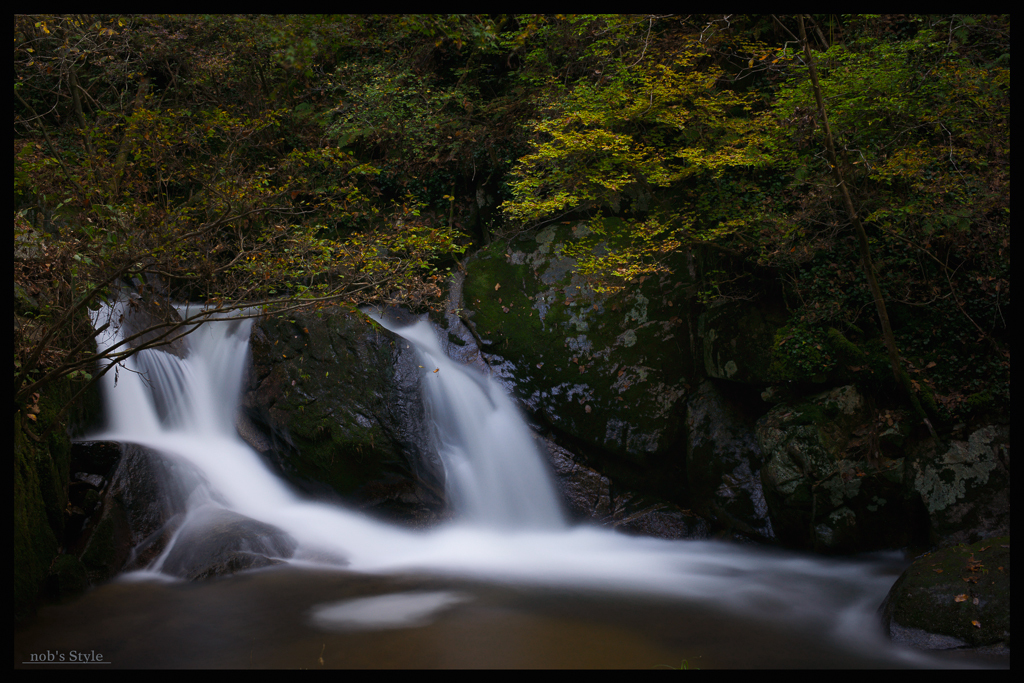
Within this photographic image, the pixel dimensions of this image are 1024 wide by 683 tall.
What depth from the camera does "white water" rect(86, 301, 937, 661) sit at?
18.1ft

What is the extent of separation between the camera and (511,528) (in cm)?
746

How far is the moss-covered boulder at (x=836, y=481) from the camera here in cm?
611

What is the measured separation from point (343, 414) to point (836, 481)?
18.8ft

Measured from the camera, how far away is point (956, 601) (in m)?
4.23

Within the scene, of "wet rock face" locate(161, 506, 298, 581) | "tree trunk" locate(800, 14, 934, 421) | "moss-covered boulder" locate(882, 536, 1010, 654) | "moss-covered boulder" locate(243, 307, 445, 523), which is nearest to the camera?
"moss-covered boulder" locate(882, 536, 1010, 654)

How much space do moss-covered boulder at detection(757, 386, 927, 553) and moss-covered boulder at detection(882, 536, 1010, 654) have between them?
1.50 metres

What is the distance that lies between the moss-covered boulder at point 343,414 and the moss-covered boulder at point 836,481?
4108mm

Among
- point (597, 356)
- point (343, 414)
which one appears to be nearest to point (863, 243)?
point (597, 356)

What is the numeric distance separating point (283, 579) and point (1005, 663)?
5.76 meters

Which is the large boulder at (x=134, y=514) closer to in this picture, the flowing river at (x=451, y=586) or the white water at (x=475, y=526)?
the flowing river at (x=451, y=586)

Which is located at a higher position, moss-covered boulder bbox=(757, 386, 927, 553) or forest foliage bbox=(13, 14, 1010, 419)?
forest foliage bbox=(13, 14, 1010, 419)

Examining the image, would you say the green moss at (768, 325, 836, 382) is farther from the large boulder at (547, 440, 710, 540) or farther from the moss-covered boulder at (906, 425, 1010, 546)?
the large boulder at (547, 440, 710, 540)

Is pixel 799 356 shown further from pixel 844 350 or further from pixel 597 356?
pixel 597 356

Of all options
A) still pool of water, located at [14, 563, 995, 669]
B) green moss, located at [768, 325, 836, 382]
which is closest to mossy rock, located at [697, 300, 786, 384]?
green moss, located at [768, 325, 836, 382]
